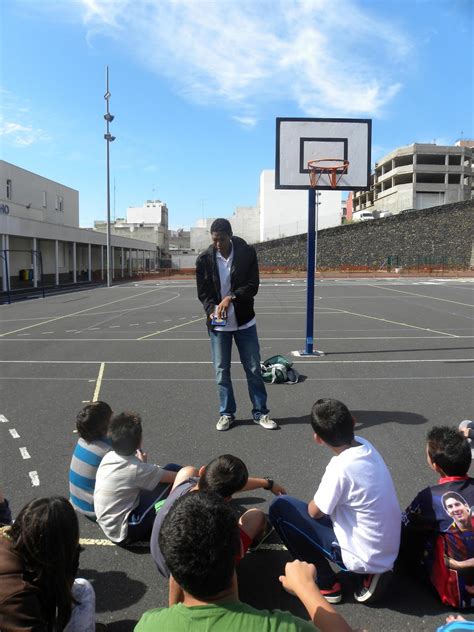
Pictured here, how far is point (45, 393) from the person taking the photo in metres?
7.16

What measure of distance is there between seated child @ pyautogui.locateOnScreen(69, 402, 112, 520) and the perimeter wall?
6093 centimetres

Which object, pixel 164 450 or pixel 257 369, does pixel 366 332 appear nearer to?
pixel 257 369

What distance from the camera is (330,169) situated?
401 inches

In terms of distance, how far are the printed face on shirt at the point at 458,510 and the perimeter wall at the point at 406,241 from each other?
61511 millimetres

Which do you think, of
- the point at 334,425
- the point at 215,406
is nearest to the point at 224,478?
the point at 334,425

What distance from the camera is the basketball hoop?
1009cm

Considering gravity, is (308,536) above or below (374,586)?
above

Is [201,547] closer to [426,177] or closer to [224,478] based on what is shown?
[224,478]

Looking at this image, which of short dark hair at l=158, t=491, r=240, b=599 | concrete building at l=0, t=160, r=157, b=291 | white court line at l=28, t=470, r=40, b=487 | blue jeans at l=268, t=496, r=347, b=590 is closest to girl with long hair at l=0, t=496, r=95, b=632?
short dark hair at l=158, t=491, r=240, b=599

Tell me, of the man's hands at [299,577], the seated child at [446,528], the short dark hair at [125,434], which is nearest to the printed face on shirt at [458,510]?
the seated child at [446,528]

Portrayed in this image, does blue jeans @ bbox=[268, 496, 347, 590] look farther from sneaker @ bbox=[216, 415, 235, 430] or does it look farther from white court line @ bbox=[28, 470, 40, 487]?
sneaker @ bbox=[216, 415, 235, 430]

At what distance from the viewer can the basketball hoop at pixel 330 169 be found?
33.1ft

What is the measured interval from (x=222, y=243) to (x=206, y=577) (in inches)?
162

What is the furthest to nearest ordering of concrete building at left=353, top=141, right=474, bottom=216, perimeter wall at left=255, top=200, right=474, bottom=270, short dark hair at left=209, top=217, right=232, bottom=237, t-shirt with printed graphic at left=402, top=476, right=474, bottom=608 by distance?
concrete building at left=353, top=141, right=474, bottom=216 → perimeter wall at left=255, top=200, right=474, bottom=270 → short dark hair at left=209, top=217, right=232, bottom=237 → t-shirt with printed graphic at left=402, top=476, right=474, bottom=608
